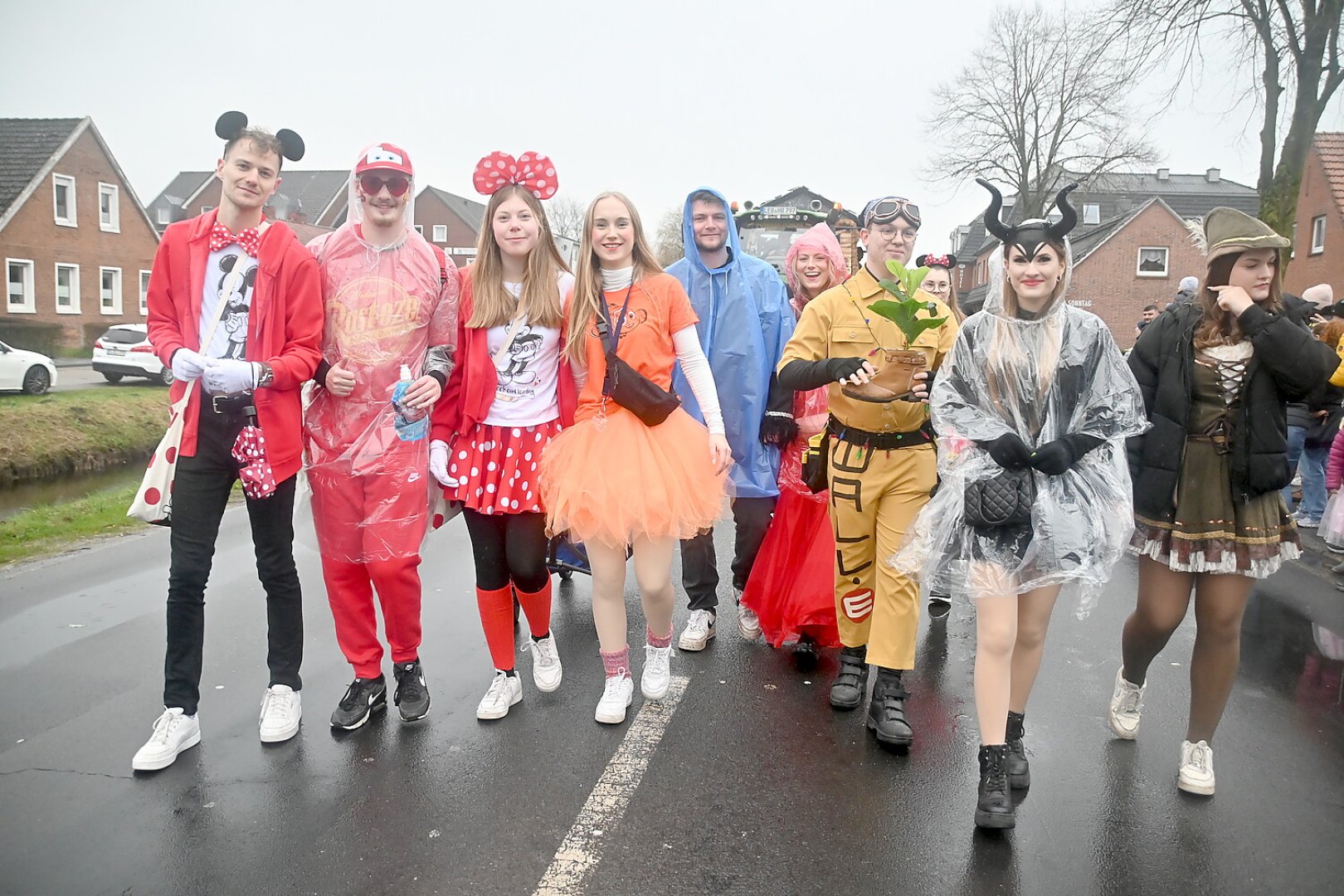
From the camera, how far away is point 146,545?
6.97 m

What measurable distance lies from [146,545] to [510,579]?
446 cm

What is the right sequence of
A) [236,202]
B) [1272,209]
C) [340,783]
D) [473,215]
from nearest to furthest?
A: [340,783] < [236,202] < [1272,209] < [473,215]

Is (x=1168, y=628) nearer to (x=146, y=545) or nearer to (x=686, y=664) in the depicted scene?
(x=686, y=664)

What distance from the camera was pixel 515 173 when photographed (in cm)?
389

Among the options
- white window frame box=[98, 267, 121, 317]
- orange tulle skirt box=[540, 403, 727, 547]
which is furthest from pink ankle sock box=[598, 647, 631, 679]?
white window frame box=[98, 267, 121, 317]

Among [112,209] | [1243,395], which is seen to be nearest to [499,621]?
[1243,395]

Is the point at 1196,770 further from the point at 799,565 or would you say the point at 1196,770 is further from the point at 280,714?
the point at 280,714

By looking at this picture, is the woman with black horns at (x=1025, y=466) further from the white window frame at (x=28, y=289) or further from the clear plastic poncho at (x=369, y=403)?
the white window frame at (x=28, y=289)

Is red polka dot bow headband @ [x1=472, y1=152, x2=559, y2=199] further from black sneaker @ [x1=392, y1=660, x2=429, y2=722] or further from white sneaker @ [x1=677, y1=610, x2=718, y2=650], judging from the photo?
white sneaker @ [x1=677, y1=610, x2=718, y2=650]

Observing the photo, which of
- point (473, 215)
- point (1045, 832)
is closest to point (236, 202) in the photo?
point (1045, 832)

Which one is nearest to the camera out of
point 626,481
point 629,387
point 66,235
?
point 626,481

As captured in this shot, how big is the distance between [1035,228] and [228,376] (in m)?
2.97

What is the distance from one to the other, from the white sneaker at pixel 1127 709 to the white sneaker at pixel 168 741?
12.2 feet

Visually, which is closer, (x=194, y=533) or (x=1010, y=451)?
(x=1010, y=451)
